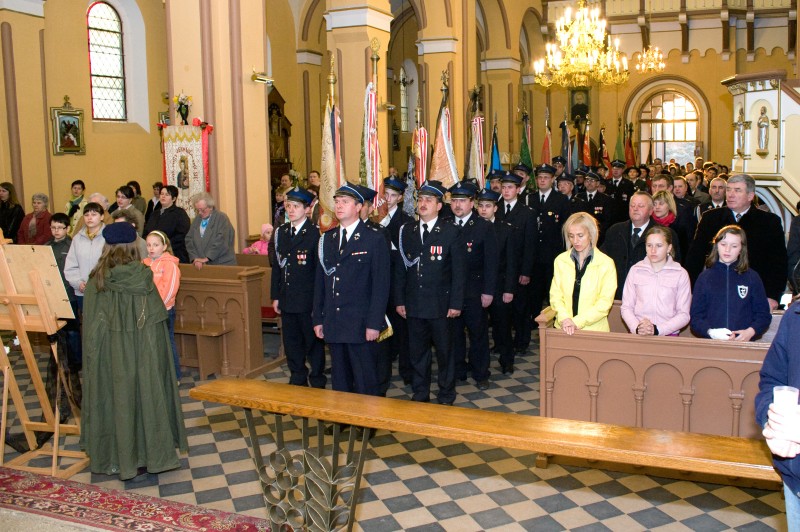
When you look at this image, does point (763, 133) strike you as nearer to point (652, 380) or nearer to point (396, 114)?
point (652, 380)

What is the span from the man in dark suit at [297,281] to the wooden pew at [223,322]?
2.90ft

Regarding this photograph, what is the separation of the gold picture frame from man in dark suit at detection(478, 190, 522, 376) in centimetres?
709

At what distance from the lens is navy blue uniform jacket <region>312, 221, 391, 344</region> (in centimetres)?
530

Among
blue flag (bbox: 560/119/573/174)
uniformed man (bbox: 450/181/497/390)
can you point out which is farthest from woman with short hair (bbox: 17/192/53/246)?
blue flag (bbox: 560/119/573/174)

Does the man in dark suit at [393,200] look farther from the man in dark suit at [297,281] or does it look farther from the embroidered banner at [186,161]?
the embroidered banner at [186,161]

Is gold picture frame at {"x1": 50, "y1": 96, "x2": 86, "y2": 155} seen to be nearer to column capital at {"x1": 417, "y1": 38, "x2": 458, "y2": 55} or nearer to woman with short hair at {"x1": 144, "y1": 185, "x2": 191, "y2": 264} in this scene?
woman with short hair at {"x1": 144, "y1": 185, "x2": 191, "y2": 264}

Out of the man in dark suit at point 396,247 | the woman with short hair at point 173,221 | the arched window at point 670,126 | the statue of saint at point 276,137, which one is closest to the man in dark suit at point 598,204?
the man in dark suit at point 396,247

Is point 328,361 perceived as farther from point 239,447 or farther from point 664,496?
point 664,496

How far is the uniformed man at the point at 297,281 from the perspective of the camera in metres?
6.12

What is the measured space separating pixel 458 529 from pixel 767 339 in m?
2.44

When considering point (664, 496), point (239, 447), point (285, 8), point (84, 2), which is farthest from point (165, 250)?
point (285, 8)

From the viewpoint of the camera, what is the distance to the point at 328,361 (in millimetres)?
7859

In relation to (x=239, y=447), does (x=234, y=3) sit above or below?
above

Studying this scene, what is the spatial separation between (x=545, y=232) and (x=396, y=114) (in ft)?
46.9
